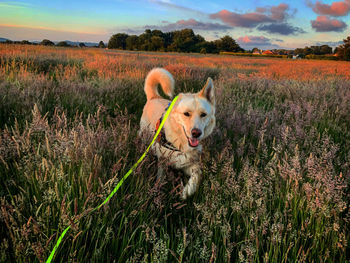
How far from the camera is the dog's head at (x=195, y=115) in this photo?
8.45 ft

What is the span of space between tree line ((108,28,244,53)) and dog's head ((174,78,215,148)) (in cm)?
7423

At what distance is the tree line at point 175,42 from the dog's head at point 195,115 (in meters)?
74.2

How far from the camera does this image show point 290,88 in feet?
21.1

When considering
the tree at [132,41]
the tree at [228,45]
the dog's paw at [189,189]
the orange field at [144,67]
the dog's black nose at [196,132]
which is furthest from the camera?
the tree at [132,41]

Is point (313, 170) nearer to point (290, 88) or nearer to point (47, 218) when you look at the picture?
point (47, 218)

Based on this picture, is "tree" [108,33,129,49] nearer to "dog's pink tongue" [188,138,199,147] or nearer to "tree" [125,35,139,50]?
"tree" [125,35,139,50]

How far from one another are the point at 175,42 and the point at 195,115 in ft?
273

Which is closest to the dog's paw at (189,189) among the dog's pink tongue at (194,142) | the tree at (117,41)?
the dog's pink tongue at (194,142)

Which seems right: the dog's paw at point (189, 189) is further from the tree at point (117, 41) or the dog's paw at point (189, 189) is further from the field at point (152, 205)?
the tree at point (117, 41)

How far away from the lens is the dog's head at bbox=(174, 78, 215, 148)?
8.45 ft

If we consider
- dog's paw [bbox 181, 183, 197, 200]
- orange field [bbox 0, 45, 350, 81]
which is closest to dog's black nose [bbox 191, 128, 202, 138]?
dog's paw [bbox 181, 183, 197, 200]

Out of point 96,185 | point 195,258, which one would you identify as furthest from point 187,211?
point 96,185

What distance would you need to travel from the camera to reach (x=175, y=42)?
80000mm

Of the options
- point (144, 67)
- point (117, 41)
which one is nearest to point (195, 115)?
point (144, 67)
